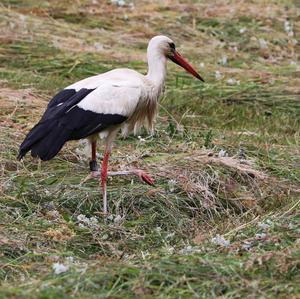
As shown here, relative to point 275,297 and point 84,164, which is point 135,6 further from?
point 275,297

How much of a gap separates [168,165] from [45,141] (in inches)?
44.8

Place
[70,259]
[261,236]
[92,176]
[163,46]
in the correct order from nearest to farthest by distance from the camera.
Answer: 1. [70,259]
2. [261,236]
3. [92,176]
4. [163,46]

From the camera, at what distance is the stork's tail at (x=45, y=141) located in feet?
21.2

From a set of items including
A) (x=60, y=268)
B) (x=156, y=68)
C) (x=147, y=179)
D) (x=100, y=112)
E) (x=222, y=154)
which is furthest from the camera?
(x=222, y=154)

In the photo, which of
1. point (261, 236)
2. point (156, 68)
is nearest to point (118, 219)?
point (261, 236)

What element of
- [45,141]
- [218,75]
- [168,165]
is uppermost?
[45,141]

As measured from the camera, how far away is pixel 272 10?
40.6ft

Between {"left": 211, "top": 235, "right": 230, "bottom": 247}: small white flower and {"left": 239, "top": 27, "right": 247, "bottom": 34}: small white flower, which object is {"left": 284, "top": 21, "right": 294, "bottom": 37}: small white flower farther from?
{"left": 211, "top": 235, "right": 230, "bottom": 247}: small white flower

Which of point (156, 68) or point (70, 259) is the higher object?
point (156, 68)

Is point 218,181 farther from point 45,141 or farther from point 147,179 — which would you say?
point 45,141

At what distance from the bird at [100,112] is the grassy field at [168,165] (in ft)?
0.99

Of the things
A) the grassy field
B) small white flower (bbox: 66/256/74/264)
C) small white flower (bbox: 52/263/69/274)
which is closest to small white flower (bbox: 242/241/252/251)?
the grassy field

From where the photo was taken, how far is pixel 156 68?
7.26 metres

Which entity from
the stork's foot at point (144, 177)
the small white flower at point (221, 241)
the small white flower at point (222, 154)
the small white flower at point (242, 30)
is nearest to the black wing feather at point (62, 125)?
the stork's foot at point (144, 177)
